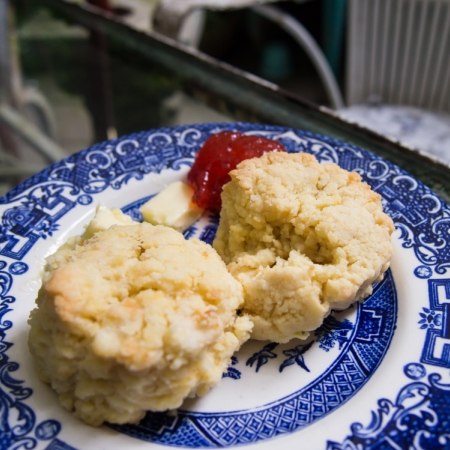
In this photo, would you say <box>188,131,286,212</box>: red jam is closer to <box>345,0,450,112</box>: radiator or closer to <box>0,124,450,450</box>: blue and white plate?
<box>0,124,450,450</box>: blue and white plate

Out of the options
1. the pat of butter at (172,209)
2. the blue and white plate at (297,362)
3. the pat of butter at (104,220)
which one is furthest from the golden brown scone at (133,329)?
the pat of butter at (172,209)

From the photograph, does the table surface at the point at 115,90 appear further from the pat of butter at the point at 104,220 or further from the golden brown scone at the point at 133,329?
the golden brown scone at the point at 133,329

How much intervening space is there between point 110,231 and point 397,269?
1.87ft

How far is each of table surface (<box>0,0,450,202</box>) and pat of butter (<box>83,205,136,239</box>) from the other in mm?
540

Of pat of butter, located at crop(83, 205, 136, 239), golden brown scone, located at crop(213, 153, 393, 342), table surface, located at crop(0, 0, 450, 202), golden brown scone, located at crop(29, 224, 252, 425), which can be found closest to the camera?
golden brown scone, located at crop(29, 224, 252, 425)

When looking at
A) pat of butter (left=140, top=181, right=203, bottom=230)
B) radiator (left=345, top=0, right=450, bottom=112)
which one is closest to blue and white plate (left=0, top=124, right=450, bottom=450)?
pat of butter (left=140, top=181, right=203, bottom=230)

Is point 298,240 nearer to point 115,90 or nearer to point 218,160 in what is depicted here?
point 218,160

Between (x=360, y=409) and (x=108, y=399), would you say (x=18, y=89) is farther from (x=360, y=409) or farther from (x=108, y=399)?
(x=360, y=409)

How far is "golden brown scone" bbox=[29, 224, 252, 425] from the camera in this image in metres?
0.83

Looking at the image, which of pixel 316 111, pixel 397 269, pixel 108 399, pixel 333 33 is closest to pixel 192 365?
pixel 108 399

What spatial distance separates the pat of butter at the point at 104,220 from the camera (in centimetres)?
116

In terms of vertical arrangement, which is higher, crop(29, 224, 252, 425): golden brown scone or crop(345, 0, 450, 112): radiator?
crop(345, 0, 450, 112): radiator

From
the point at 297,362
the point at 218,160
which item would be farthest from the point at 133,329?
the point at 218,160

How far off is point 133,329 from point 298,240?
38 centimetres
